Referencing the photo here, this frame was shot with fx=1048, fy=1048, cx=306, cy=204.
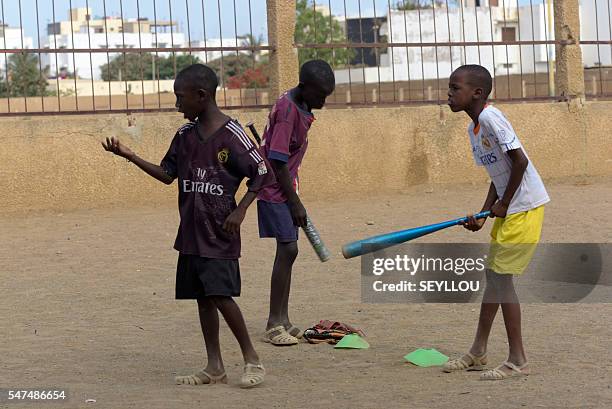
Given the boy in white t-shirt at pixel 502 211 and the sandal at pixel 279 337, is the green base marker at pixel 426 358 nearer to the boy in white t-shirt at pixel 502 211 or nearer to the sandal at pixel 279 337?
the boy in white t-shirt at pixel 502 211

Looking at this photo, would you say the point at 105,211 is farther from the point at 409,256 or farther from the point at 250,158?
the point at 250,158

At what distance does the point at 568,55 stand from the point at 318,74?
7483 millimetres

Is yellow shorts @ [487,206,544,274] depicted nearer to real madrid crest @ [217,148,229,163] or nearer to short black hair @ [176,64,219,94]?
real madrid crest @ [217,148,229,163]

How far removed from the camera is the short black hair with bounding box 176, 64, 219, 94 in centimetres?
478

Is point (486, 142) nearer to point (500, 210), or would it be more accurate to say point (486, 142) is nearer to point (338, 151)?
point (500, 210)

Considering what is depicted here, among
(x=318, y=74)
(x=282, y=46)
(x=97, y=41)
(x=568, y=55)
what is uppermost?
(x=97, y=41)

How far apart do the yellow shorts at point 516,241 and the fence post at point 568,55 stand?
25.3 feet

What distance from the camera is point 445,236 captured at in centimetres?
898

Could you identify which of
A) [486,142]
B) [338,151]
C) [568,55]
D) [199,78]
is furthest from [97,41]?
[486,142]

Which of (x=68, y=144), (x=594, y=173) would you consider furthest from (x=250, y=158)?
(x=594, y=173)

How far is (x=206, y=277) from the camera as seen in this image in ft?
15.4

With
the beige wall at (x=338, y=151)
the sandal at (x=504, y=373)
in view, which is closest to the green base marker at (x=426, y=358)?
the sandal at (x=504, y=373)

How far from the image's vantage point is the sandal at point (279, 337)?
5684 mm
